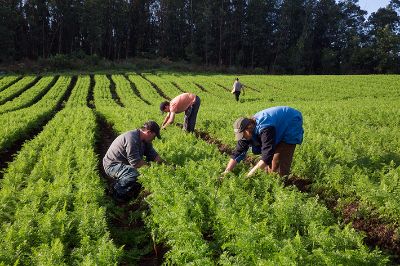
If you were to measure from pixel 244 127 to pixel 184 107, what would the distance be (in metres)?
5.59

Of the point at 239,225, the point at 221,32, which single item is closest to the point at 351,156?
the point at 239,225

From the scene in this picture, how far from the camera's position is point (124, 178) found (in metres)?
7.35

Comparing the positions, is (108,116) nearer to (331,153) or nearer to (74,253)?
(331,153)

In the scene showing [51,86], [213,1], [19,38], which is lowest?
[51,86]

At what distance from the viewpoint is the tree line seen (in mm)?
70688

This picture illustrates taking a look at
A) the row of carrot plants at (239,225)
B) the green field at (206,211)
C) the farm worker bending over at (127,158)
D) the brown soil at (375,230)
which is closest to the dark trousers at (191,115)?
the green field at (206,211)

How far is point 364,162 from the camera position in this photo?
841cm

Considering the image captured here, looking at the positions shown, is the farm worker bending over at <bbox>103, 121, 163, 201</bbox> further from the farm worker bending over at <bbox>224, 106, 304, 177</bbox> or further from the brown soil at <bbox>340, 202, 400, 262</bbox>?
the brown soil at <bbox>340, 202, 400, 262</bbox>

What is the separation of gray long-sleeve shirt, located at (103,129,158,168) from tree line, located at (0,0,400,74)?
63.1m

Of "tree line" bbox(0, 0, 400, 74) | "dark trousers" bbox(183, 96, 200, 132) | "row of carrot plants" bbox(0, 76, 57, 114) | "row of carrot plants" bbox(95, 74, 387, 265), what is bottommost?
"row of carrot plants" bbox(0, 76, 57, 114)

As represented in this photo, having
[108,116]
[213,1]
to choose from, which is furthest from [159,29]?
[108,116]

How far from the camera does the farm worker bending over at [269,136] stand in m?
6.32

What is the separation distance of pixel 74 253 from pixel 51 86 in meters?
37.8

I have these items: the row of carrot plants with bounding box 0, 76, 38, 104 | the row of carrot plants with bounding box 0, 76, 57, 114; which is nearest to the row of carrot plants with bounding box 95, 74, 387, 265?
the row of carrot plants with bounding box 0, 76, 57, 114
